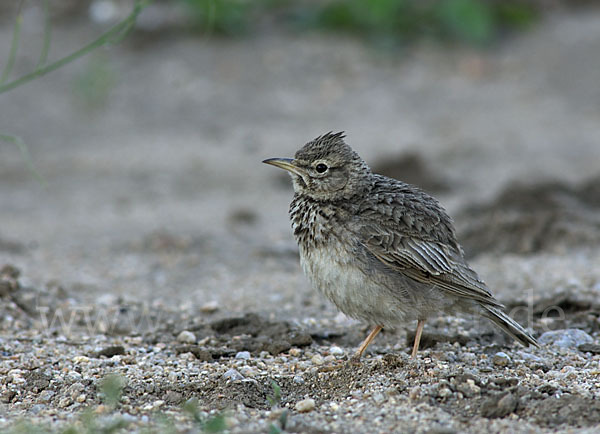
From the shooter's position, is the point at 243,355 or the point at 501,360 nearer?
the point at 501,360

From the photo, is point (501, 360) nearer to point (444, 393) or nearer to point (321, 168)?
point (444, 393)

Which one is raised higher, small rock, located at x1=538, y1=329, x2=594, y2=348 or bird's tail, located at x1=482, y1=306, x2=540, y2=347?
small rock, located at x1=538, y1=329, x2=594, y2=348

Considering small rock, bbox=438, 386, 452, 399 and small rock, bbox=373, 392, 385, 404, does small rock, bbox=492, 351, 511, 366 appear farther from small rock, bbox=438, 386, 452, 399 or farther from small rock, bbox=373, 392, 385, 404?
small rock, bbox=373, 392, 385, 404

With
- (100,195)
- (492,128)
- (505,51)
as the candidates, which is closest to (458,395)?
(100,195)

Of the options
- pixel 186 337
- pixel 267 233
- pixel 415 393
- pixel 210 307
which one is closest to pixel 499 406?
pixel 415 393

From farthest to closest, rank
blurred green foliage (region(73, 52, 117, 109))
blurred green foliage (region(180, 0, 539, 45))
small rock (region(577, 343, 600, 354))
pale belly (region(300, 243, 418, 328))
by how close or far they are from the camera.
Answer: blurred green foliage (region(180, 0, 539, 45)) < blurred green foliage (region(73, 52, 117, 109)) < small rock (region(577, 343, 600, 354)) < pale belly (region(300, 243, 418, 328))

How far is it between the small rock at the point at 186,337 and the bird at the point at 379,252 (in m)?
1.07

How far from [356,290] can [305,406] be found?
0.93 m

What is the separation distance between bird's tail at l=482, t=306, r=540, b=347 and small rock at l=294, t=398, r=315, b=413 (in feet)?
4.94

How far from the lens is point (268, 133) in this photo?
12469 millimetres

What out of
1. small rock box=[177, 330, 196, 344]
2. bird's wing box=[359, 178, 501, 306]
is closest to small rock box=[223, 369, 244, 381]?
small rock box=[177, 330, 196, 344]

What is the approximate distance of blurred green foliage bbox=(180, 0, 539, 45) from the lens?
14297 millimetres

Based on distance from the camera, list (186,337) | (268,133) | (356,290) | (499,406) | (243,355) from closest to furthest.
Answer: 1. (499,406)
2. (356,290)
3. (243,355)
4. (186,337)
5. (268,133)

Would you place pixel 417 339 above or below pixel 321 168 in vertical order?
below
